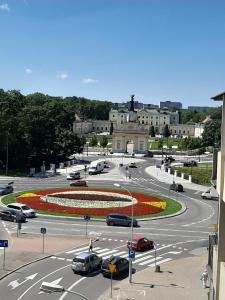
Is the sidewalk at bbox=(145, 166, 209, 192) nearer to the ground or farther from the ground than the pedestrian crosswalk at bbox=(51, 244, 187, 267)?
farther from the ground

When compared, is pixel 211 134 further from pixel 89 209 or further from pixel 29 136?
pixel 89 209

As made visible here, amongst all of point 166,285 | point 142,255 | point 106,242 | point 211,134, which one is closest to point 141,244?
point 142,255

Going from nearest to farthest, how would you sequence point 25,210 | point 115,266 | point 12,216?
point 115,266 < point 12,216 < point 25,210

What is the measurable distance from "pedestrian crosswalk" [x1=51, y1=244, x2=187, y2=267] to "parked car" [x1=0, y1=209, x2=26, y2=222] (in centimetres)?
1127

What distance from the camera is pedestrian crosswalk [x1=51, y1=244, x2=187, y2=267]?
36.6m

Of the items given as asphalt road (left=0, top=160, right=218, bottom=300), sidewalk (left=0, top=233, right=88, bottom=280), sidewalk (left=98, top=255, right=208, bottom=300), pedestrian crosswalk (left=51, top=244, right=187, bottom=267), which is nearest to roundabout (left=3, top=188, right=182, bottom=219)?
asphalt road (left=0, top=160, right=218, bottom=300)

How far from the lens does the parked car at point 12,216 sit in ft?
161

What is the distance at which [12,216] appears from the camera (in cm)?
4962

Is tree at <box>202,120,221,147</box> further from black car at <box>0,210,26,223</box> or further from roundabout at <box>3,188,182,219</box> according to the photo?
black car at <box>0,210,26,223</box>

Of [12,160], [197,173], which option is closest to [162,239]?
[197,173]

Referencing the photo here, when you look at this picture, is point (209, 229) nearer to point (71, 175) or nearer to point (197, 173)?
point (71, 175)

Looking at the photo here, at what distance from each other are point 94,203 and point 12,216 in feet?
41.6

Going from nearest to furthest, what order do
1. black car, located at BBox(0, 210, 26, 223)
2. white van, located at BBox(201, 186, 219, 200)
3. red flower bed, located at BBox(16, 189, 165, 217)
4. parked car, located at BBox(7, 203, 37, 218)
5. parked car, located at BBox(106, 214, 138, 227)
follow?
white van, located at BBox(201, 186, 219, 200) < parked car, located at BBox(106, 214, 138, 227) < black car, located at BBox(0, 210, 26, 223) < parked car, located at BBox(7, 203, 37, 218) < red flower bed, located at BBox(16, 189, 165, 217)

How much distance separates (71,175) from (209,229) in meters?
39.6
